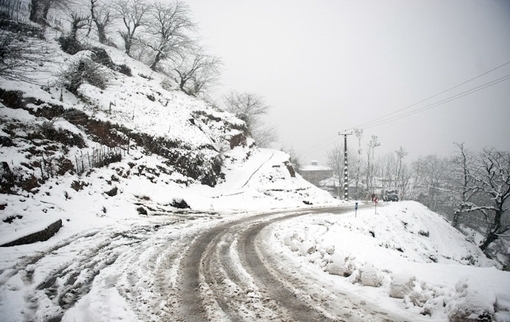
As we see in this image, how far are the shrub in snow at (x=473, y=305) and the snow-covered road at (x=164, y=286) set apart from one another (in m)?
0.84

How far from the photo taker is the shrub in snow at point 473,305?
309 centimetres

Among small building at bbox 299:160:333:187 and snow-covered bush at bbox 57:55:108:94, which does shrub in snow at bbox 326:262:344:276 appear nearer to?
snow-covered bush at bbox 57:55:108:94

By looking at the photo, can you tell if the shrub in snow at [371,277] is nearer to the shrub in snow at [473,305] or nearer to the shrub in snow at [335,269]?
the shrub in snow at [335,269]

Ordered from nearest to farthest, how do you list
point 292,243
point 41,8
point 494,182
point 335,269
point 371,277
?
point 371,277
point 335,269
point 292,243
point 41,8
point 494,182

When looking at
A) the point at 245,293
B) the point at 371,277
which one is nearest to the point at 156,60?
the point at 245,293

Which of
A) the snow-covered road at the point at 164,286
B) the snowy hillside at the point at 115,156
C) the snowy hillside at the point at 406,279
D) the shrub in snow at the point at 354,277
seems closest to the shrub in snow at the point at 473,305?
the snowy hillside at the point at 406,279

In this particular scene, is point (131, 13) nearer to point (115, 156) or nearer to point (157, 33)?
point (157, 33)

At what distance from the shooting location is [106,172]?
40.5 ft

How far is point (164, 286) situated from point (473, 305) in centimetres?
501

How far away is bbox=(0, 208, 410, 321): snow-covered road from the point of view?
136 inches

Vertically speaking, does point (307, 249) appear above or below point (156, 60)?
below

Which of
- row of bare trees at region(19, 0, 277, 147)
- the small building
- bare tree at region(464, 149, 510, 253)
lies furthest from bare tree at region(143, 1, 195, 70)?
the small building

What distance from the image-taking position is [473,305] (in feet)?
10.4

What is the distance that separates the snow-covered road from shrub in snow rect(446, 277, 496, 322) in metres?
0.84
